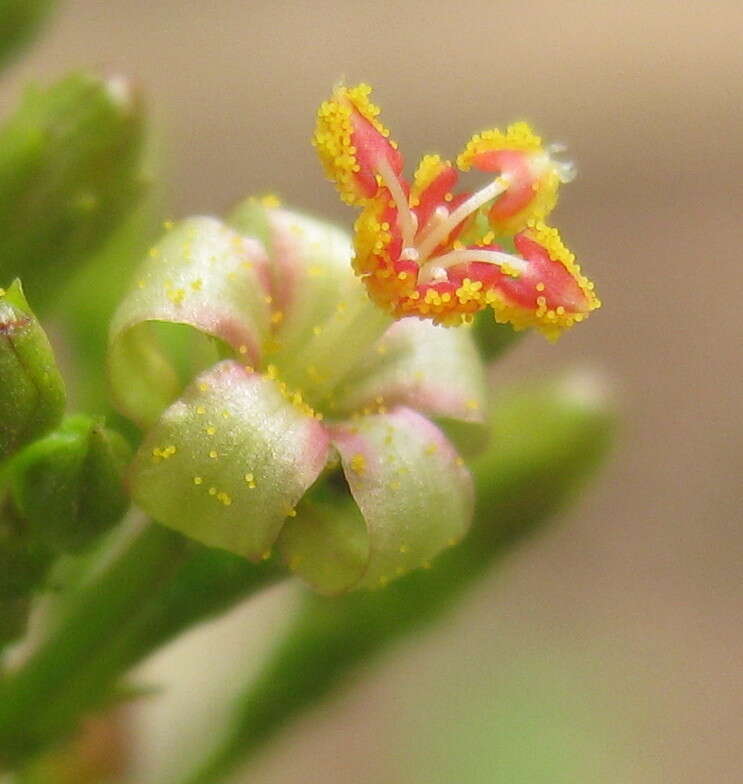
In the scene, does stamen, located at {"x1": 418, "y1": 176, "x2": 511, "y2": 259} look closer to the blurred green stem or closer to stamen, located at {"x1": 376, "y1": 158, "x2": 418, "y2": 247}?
stamen, located at {"x1": 376, "y1": 158, "x2": 418, "y2": 247}

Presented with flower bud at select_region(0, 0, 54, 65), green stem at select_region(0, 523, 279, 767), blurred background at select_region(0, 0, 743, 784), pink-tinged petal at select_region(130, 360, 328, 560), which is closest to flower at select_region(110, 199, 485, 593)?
pink-tinged petal at select_region(130, 360, 328, 560)

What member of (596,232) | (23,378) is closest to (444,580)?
(23,378)

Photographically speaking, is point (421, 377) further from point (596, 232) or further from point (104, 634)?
point (596, 232)

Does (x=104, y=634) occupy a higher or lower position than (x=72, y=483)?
lower

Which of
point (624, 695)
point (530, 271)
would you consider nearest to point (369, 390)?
point (530, 271)

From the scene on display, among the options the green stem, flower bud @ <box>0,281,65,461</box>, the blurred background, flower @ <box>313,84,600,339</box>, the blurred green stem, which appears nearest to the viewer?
flower bud @ <box>0,281,65,461</box>

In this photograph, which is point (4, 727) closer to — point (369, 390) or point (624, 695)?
point (369, 390)
